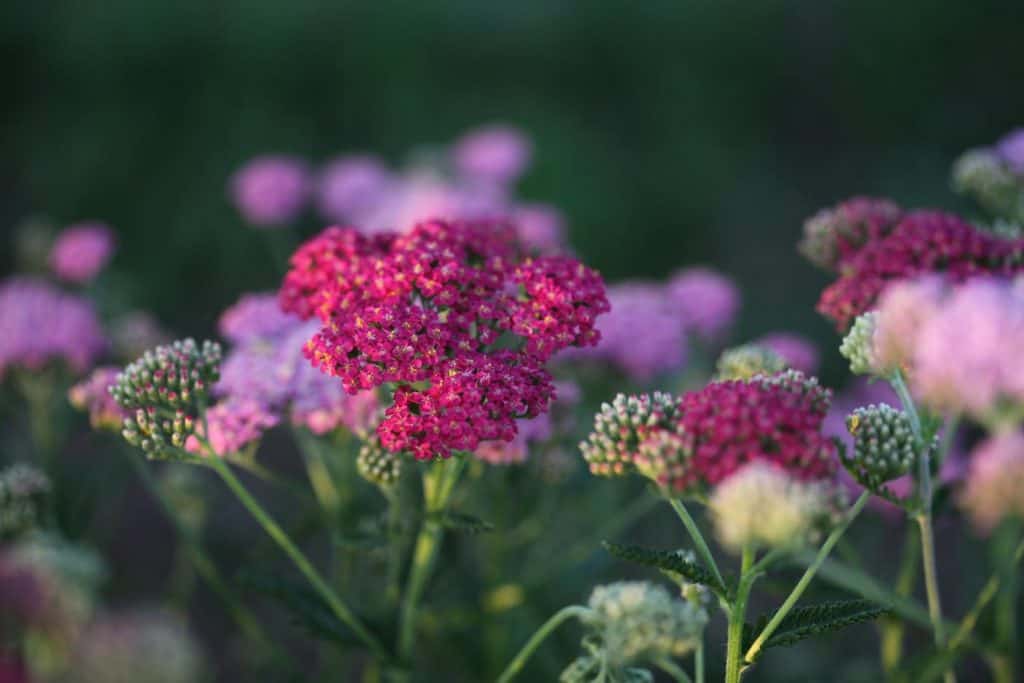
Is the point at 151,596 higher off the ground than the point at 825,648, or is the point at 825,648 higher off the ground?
the point at 825,648

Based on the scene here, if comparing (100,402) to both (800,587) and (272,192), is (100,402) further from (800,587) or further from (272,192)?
(272,192)

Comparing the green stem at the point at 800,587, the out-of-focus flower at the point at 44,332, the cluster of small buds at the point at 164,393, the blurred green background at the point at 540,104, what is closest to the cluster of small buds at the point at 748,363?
the green stem at the point at 800,587

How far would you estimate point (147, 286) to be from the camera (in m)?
8.41

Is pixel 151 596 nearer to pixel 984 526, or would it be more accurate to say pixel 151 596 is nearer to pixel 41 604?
pixel 41 604

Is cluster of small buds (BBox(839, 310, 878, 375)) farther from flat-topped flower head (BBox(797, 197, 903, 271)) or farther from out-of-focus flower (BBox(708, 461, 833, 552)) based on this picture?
flat-topped flower head (BBox(797, 197, 903, 271))

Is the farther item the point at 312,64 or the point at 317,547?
the point at 312,64

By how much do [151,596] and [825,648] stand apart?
133 inches

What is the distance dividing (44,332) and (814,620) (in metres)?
3.09

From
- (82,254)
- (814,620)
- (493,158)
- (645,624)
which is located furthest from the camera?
(493,158)

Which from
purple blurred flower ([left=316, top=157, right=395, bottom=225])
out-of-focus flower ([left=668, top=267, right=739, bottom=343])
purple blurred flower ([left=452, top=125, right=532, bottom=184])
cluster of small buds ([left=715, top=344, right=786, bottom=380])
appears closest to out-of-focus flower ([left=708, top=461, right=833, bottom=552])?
cluster of small buds ([left=715, top=344, right=786, bottom=380])

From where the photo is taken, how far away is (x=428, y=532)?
9.62 feet

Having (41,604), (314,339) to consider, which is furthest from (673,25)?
(41,604)

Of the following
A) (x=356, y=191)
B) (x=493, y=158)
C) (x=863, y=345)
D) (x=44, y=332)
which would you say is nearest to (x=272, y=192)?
(x=356, y=191)

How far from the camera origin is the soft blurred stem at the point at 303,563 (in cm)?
273
